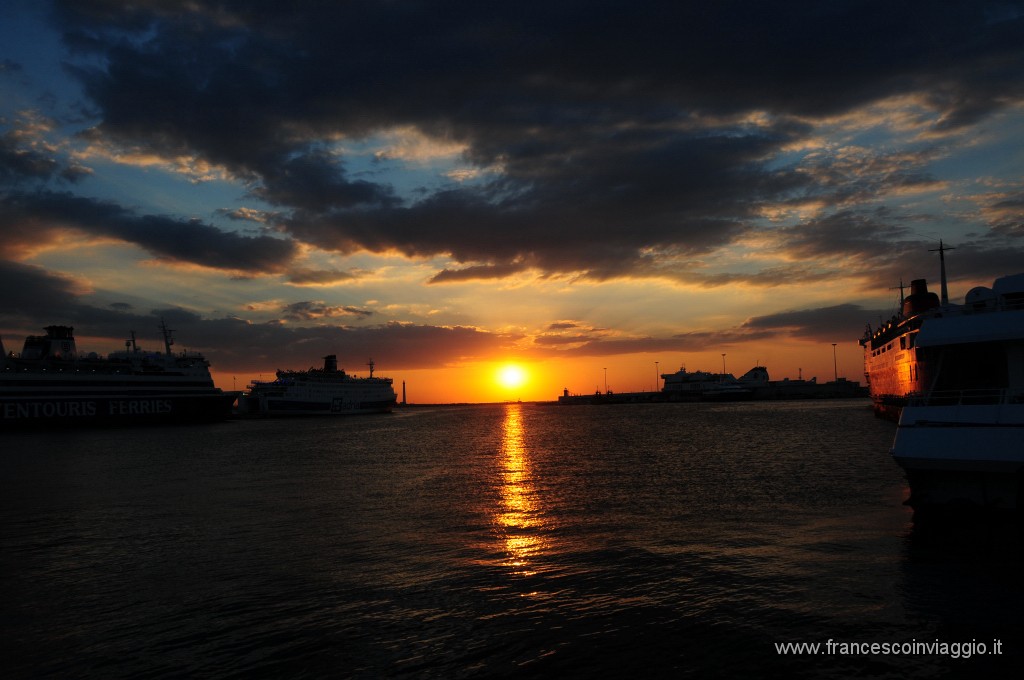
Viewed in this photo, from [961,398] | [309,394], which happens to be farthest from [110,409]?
[961,398]

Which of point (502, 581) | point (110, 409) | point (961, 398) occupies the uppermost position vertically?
point (961, 398)

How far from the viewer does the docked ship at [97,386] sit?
348 feet

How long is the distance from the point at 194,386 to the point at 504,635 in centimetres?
13487

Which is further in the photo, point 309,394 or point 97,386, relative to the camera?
point 309,394

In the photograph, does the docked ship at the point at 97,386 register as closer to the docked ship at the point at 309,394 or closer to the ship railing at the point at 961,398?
the docked ship at the point at 309,394

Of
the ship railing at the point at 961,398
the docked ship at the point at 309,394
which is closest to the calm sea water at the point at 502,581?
the ship railing at the point at 961,398

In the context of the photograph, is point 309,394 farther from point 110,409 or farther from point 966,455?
point 966,455

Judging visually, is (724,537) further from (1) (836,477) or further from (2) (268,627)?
(1) (836,477)

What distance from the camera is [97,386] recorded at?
113812 mm

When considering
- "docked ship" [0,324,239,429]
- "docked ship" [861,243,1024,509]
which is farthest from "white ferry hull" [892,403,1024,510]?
"docked ship" [0,324,239,429]

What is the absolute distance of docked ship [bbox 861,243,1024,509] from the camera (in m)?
18.1

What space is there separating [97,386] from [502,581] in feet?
405

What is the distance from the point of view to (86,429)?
113 metres

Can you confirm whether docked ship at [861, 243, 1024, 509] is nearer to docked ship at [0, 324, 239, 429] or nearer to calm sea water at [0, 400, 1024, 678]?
calm sea water at [0, 400, 1024, 678]
